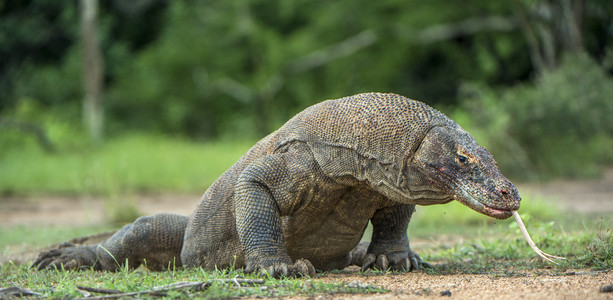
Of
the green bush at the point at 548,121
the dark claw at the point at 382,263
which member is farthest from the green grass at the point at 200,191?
the green bush at the point at 548,121

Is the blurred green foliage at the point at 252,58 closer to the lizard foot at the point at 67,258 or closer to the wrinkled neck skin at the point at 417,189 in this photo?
the lizard foot at the point at 67,258

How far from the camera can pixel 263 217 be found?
3818mm

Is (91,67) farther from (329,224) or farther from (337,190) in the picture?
(337,190)

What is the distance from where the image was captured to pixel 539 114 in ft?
42.9

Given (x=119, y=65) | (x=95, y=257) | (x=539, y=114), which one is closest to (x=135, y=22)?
(x=119, y=65)

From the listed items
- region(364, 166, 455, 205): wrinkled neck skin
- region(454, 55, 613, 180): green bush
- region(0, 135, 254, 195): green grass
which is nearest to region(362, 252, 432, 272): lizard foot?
region(364, 166, 455, 205): wrinkled neck skin

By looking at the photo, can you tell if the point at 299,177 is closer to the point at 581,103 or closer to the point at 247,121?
the point at 581,103

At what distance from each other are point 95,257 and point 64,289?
58.4 inches

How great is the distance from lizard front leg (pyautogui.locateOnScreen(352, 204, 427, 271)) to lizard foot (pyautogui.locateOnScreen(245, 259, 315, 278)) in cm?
53

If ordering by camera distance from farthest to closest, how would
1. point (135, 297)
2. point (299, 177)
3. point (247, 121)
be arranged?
point (247, 121)
point (299, 177)
point (135, 297)

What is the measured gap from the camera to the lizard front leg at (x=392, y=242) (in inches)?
165

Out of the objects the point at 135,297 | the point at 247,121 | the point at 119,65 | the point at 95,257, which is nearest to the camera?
the point at 135,297

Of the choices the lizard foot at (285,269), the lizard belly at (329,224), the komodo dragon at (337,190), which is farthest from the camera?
the lizard belly at (329,224)

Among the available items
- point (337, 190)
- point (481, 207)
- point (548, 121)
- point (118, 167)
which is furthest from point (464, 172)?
point (118, 167)
